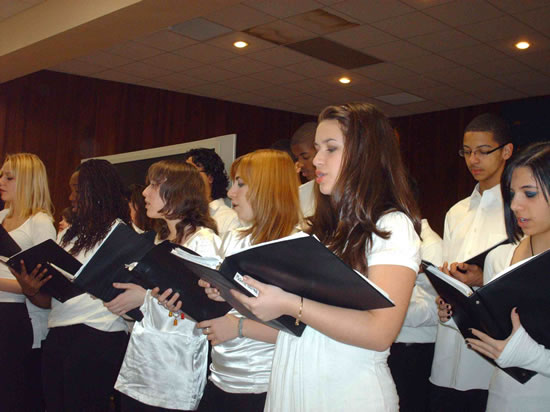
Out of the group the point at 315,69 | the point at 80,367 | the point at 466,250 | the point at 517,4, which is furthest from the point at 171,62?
the point at 466,250

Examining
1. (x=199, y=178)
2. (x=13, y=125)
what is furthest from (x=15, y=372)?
(x=13, y=125)

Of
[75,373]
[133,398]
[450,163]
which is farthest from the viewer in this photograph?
[450,163]

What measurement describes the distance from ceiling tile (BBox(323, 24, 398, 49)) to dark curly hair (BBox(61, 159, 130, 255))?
11.3 ft

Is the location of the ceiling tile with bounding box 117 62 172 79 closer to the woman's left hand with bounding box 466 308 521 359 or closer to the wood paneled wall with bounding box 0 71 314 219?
the wood paneled wall with bounding box 0 71 314 219

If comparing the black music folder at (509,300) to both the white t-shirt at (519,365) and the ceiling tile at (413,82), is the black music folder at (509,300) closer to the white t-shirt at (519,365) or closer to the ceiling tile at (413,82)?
the white t-shirt at (519,365)

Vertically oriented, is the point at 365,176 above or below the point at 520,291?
above

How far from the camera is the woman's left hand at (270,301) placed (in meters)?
1.29

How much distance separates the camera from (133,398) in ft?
7.27

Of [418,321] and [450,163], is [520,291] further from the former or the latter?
[450,163]

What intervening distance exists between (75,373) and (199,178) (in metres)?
1.02

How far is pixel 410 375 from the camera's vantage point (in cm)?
271

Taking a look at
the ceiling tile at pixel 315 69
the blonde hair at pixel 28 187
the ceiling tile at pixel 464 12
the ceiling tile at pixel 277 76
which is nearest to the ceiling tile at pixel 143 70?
the ceiling tile at pixel 277 76

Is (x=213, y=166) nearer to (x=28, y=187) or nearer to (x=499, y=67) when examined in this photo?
(x=28, y=187)

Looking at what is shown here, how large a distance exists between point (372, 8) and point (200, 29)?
5.59ft
